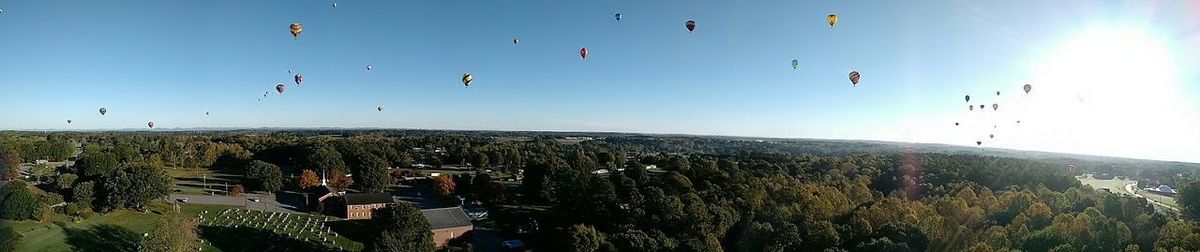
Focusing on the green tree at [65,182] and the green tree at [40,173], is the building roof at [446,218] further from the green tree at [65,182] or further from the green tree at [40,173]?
the green tree at [40,173]

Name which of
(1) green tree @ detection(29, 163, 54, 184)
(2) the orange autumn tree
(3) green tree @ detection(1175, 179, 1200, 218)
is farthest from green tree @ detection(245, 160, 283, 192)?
(3) green tree @ detection(1175, 179, 1200, 218)

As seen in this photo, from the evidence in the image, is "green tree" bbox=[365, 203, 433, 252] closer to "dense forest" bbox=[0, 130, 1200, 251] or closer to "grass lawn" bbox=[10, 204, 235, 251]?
"dense forest" bbox=[0, 130, 1200, 251]

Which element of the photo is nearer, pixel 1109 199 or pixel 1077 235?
pixel 1077 235

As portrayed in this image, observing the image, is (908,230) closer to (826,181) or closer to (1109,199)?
(1109,199)

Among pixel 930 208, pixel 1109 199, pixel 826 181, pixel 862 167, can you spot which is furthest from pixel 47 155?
pixel 1109 199

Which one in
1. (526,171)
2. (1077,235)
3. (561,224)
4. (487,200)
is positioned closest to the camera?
(1077,235)

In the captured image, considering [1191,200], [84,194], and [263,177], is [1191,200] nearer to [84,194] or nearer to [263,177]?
[263,177]
